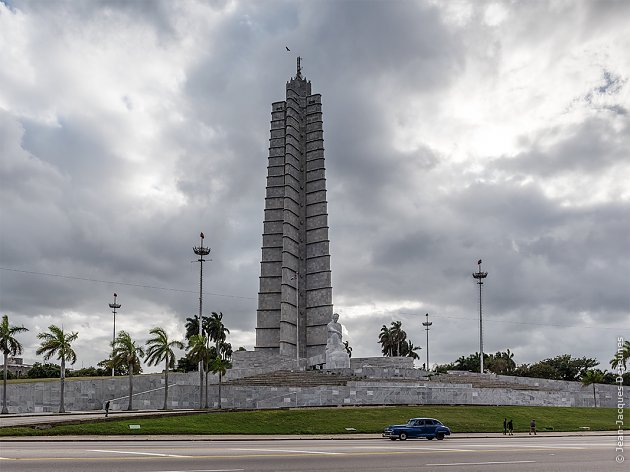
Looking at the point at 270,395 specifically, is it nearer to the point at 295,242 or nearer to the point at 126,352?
the point at 126,352

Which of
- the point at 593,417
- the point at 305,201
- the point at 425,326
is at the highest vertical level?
the point at 305,201

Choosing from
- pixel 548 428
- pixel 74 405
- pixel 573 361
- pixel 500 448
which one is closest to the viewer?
pixel 500 448

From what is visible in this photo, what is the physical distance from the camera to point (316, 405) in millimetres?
46406

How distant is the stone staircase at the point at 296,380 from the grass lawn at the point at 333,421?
8.86m

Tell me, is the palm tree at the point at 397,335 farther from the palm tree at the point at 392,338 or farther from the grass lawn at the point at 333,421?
the grass lawn at the point at 333,421

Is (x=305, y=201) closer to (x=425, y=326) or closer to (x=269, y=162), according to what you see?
(x=269, y=162)

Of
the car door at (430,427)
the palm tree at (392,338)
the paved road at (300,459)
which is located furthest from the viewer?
the palm tree at (392,338)

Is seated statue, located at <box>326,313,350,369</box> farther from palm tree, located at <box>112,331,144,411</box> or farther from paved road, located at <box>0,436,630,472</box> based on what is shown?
paved road, located at <box>0,436,630,472</box>

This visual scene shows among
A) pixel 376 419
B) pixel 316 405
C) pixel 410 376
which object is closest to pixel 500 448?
pixel 376 419

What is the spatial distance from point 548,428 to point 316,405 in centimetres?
1564

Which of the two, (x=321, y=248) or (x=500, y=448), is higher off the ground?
(x=321, y=248)

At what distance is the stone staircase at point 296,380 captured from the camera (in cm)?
5056

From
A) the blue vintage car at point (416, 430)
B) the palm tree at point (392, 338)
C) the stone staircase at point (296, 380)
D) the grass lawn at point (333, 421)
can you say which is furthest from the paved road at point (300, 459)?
the palm tree at point (392, 338)

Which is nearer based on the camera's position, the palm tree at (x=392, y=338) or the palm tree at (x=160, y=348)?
the palm tree at (x=160, y=348)
